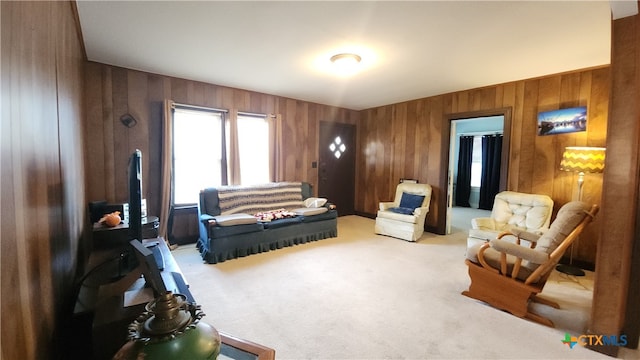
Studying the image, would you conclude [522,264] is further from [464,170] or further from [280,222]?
[464,170]

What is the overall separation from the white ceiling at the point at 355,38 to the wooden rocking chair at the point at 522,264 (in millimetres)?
1512

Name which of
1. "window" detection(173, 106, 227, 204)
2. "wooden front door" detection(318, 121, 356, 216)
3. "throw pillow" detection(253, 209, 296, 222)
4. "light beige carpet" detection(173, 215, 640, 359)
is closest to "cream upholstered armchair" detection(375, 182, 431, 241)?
"light beige carpet" detection(173, 215, 640, 359)

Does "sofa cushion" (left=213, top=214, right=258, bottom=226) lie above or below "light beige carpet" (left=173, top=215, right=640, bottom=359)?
above

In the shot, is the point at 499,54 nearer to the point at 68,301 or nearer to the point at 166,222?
the point at 68,301

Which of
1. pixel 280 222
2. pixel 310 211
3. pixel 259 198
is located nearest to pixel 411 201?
pixel 310 211

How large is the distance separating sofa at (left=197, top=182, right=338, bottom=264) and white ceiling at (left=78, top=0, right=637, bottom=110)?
5.96ft

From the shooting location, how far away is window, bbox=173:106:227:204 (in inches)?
162

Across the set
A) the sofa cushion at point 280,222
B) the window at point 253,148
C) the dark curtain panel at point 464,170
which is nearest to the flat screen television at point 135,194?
the sofa cushion at point 280,222

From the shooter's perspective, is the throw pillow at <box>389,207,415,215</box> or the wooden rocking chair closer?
the wooden rocking chair

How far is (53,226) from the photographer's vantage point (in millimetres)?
1271

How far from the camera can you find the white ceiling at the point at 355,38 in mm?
2162

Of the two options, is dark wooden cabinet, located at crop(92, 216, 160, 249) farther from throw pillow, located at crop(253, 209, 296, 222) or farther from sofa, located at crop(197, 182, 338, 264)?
throw pillow, located at crop(253, 209, 296, 222)

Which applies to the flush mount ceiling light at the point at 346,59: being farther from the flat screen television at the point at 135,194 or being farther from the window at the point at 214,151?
the flat screen television at the point at 135,194

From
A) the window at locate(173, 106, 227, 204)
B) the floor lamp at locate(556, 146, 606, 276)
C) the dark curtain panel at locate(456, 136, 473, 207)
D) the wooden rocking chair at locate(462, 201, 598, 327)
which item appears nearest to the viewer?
the wooden rocking chair at locate(462, 201, 598, 327)
